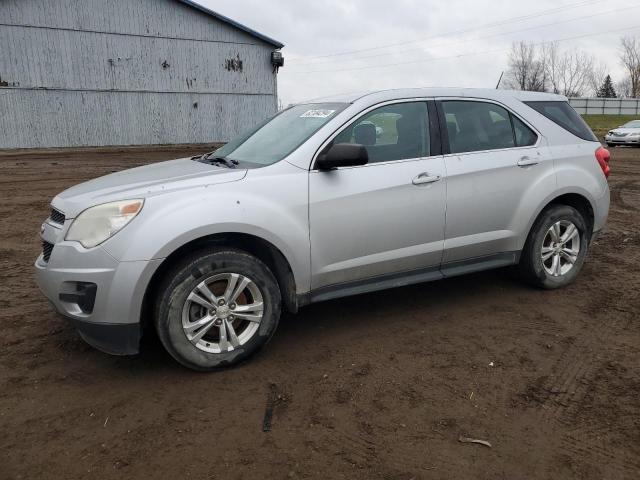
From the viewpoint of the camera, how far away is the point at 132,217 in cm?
315

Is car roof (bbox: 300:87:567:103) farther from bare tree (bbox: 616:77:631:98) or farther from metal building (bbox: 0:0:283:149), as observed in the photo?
bare tree (bbox: 616:77:631:98)

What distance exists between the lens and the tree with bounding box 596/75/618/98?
8600cm

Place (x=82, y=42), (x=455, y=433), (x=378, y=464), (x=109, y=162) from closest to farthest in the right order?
(x=378, y=464) < (x=455, y=433) < (x=109, y=162) < (x=82, y=42)

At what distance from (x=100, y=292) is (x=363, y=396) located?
1.66 m

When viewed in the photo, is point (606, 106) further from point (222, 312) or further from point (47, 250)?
point (47, 250)

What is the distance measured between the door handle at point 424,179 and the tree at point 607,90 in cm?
9558

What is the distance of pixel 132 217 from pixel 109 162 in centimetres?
1526

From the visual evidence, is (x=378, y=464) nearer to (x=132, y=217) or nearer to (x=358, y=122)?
(x=132, y=217)

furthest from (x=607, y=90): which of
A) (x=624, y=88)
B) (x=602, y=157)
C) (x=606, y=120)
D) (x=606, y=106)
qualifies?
(x=602, y=157)

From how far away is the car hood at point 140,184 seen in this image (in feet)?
10.8

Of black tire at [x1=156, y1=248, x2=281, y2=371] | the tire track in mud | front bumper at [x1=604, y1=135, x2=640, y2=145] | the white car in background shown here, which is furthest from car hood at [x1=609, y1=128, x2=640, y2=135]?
black tire at [x1=156, y1=248, x2=281, y2=371]

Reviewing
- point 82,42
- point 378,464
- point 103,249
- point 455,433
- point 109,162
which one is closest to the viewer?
point 378,464

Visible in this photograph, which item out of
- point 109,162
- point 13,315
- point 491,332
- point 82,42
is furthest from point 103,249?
point 82,42

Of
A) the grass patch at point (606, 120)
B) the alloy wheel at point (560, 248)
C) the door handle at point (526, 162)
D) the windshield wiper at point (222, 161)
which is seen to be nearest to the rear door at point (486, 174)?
the door handle at point (526, 162)
